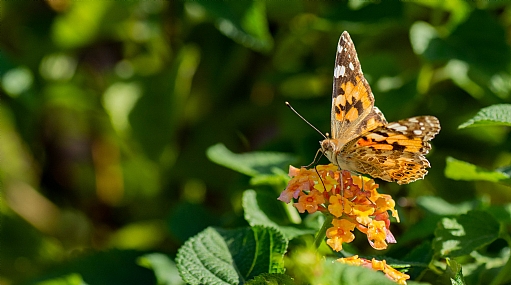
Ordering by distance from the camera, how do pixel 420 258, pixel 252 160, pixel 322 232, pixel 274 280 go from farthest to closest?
pixel 252 160, pixel 420 258, pixel 322 232, pixel 274 280

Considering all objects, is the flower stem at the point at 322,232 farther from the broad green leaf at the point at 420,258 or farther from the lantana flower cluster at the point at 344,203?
the broad green leaf at the point at 420,258

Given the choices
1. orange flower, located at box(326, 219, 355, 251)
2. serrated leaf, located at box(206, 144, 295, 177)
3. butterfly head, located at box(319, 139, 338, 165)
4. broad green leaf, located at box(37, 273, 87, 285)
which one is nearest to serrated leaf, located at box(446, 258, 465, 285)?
orange flower, located at box(326, 219, 355, 251)

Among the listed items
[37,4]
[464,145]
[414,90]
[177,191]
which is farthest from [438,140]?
[37,4]

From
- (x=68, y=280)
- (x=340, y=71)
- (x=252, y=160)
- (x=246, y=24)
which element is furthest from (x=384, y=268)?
(x=246, y=24)

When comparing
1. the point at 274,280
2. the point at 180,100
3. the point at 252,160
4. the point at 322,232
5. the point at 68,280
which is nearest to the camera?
the point at 274,280

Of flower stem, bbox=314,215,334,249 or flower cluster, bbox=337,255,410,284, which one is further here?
flower stem, bbox=314,215,334,249

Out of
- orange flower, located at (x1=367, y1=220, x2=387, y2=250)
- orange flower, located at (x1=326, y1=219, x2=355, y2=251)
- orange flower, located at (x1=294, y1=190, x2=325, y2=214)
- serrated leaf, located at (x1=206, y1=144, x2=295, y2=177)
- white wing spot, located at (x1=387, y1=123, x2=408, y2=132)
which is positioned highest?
serrated leaf, located at (x1=206, y1=144, x2=295, y2=177)

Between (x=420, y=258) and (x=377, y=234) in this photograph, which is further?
(x=420, y=258)

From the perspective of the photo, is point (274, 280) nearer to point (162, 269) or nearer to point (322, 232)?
point (322, 232)

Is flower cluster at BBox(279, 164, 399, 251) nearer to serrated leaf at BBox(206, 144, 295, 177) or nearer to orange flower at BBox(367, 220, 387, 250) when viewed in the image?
orange flower at BBox(367, 220, 387, 250)
